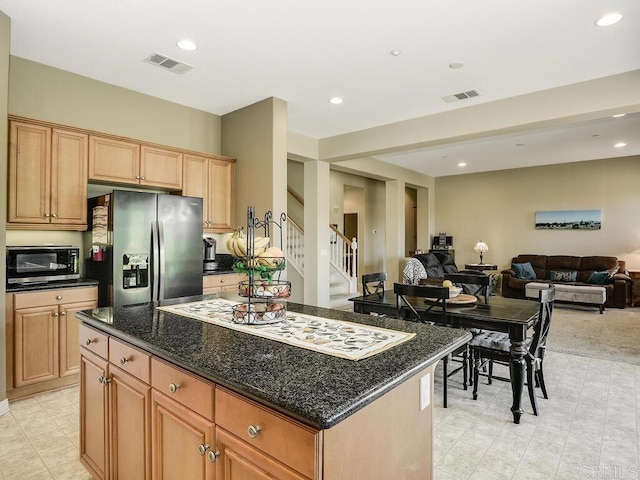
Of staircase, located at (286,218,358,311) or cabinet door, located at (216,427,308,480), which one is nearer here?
cabinet door, located at (216,427,308,480)

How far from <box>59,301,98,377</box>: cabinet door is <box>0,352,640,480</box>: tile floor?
0.20m

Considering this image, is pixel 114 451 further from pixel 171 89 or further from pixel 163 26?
pixel 171 89

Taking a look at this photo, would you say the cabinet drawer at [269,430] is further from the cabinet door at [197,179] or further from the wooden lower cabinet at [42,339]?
the cabinet door at [197,179]

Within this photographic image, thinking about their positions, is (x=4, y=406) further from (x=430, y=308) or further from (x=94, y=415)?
(x=430, y=308)

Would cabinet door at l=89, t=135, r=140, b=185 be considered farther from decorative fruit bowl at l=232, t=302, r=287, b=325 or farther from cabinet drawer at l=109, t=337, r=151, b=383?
decorative fruit bowl at l=232, t=302, r=287, b=325

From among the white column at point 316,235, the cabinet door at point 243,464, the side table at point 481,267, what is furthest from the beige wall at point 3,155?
the side table at point 481,267

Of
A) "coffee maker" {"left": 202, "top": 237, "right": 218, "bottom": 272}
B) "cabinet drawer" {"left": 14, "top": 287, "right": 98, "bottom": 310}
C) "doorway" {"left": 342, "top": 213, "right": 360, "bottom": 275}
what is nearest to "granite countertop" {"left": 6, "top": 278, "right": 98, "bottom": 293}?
"cabinet drawer" {"left": 14, "top": 287, "right": 98, "bottom": 310}

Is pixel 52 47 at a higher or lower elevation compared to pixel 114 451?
higher

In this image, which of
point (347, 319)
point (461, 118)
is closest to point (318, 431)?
point (347, 319)

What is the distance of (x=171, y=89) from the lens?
14.2 ft

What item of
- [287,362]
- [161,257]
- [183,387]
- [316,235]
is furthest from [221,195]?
[287,362]

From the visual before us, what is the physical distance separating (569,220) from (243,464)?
375 inches

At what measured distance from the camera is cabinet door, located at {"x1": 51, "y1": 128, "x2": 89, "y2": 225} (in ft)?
11.7

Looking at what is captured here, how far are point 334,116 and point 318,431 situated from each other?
4.80 m
